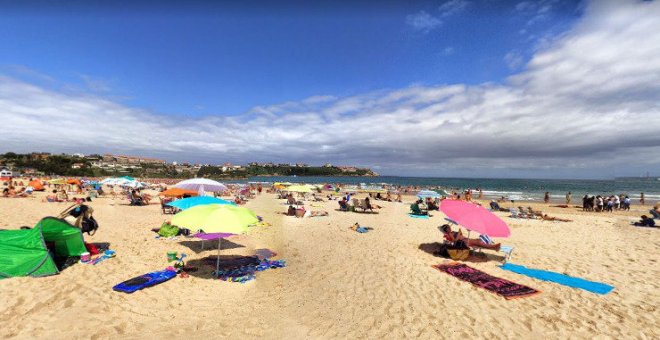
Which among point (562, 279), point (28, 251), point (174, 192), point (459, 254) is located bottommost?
point (562, 279)

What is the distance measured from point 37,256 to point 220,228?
4.12 meters

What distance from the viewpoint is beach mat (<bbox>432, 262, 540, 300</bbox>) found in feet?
22.3

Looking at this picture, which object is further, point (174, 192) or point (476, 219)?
point (174, 192)

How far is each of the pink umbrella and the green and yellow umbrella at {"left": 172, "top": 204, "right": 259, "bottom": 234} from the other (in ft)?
18.7

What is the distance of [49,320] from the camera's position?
15.9ft

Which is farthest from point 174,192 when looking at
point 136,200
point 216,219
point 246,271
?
point 216,219

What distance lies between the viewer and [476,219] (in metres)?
8.69

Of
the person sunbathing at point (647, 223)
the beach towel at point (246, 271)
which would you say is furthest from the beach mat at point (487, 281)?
the person sunbathing at point (647, 223)

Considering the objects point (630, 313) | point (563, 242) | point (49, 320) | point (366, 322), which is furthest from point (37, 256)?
point (563, 242)

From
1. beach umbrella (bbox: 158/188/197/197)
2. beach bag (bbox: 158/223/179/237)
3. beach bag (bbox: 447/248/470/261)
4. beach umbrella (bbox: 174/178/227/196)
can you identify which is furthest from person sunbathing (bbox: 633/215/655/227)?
beach umbrella (bbox: 158/188/197/197)

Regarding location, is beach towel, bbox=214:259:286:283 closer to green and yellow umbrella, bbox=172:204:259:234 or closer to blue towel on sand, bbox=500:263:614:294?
green and yellow umbrella, bbox=172:204:259:234

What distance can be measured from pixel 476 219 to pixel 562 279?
8.05 ft

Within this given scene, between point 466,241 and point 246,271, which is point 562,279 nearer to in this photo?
point 466,241

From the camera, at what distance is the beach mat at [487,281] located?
6.81 meters
